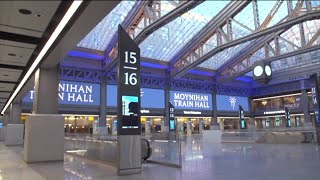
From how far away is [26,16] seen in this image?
6531mm

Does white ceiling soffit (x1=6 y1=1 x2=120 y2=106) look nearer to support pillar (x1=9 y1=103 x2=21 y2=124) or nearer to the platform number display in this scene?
the platform number display

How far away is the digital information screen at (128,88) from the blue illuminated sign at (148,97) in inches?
1303

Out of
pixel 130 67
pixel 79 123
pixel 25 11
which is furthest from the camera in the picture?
pixel 79 123

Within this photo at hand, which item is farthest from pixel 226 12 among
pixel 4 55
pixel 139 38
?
pixel 4 55

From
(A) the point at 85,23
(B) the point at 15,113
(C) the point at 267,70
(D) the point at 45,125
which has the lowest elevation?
(D) the point at 45,125

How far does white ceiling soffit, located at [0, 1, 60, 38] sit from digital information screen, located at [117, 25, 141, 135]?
245 centimetres

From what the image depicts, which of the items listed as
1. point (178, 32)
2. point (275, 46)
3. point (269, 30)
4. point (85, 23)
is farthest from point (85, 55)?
point (85, 23)

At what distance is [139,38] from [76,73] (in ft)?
41.8

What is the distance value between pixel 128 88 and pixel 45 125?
15.9 feet

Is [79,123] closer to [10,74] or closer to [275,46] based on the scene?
[10,74]

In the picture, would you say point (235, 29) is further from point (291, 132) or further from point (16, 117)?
point (16, 117)

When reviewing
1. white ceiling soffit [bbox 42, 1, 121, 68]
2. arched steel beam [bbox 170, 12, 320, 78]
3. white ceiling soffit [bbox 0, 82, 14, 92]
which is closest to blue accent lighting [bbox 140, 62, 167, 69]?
arched steel beam [bbox 170, 12, 320, 78]

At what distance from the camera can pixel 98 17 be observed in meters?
6.71

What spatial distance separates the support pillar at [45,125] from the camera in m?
11.3
